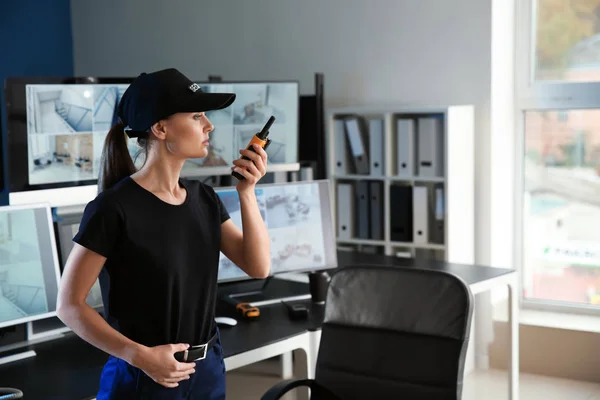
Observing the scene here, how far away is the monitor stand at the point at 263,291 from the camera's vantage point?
2.95 metres

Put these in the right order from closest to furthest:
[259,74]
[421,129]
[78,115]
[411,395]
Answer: [411,395], [78,115], [421,129], [259,74]

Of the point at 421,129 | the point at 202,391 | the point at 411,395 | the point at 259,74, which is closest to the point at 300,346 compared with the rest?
the point at 411,395

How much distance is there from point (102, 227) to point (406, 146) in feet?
8.79

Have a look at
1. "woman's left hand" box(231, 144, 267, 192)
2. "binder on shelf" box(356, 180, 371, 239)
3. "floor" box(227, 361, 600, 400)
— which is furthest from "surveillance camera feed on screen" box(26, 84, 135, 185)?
"binder on shelf" box(356, 180, 371, 239)

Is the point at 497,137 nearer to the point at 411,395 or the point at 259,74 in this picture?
the point at 259,74

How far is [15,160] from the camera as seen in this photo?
2.72 metres

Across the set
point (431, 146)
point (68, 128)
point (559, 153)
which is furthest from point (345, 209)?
point (68, 128)

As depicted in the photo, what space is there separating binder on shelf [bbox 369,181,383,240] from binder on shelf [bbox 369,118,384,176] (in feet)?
0.22

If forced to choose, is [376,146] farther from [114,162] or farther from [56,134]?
[114,162]

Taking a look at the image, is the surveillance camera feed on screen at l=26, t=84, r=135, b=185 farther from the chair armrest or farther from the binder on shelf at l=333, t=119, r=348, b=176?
the binder on shelf at l=333, t=119, r=348, b=176

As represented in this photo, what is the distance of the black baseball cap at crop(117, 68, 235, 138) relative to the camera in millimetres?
1666

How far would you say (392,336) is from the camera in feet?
7.47

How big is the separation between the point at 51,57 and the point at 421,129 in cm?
298

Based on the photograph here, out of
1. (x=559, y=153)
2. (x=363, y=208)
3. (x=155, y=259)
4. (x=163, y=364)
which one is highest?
(x=559, y=153)
